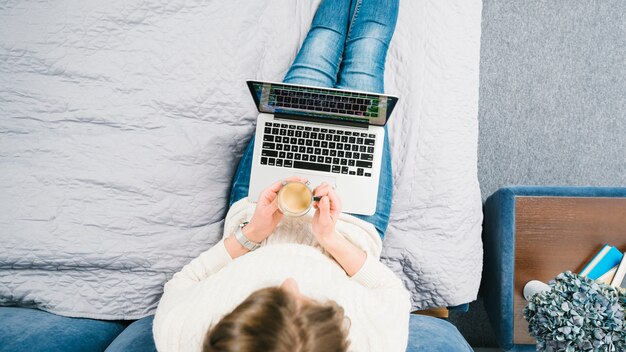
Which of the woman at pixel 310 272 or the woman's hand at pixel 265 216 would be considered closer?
the woman at pixel 310 272

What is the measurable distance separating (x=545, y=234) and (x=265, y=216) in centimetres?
77

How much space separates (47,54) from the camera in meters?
0.96

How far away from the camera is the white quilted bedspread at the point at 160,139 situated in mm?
931

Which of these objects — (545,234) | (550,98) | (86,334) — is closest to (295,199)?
(86,334)

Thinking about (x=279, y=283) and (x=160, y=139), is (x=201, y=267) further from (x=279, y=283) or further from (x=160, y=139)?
(x=160, y=139)

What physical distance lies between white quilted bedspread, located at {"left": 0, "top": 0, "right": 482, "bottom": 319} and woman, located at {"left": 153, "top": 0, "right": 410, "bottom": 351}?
0.09 metres

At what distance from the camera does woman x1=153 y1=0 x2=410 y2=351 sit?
61 centimetres

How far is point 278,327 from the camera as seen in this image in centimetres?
59

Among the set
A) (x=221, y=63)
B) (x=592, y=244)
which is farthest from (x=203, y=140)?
(x=592, y=244)

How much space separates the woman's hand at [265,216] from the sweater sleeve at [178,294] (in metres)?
0.08

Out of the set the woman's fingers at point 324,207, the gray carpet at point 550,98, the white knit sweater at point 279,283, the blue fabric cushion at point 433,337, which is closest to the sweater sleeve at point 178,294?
the white knit sweater at point 279,283

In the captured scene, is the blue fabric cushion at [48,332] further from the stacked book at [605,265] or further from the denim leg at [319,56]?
the stacked book at [605,265]

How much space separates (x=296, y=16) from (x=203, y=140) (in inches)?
17.7

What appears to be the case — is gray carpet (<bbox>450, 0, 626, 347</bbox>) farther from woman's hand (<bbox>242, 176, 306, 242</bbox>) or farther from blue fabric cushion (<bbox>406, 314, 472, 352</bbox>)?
woman's hand (<bbox>242, 176, 306, 242</bbox>)
